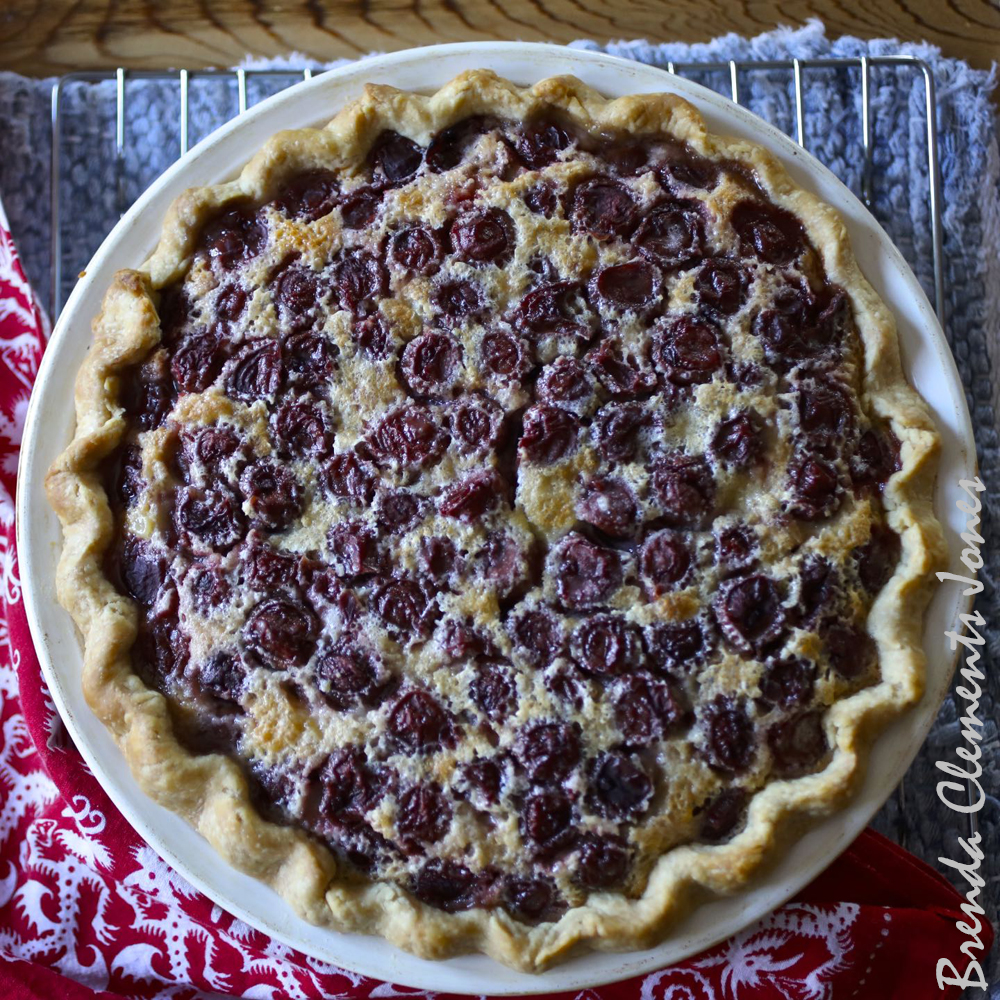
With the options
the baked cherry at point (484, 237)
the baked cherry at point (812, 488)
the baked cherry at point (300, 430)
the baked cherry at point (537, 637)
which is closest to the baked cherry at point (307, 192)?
the baked cherry at point (484, 237)

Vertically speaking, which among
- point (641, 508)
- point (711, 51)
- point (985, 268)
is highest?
point (711, 51)

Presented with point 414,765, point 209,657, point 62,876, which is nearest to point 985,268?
point 414,765

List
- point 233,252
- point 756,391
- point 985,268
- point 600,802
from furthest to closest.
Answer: point 985,268, point 233,252, point 756,391, point 600,802

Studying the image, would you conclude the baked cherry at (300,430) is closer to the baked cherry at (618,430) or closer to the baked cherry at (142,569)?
the baked cherry at (142,569)

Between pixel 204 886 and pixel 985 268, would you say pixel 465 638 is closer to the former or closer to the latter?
pixel 204 886

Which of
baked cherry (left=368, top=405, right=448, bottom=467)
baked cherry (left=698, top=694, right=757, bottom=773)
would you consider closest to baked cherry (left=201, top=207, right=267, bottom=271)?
baked cherry (left=368, top=405, right=448, bottom=467)

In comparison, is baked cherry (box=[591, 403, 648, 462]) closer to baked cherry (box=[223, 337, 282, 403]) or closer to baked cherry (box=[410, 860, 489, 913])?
baked cherry (box=[223, 337, 282, 403])
